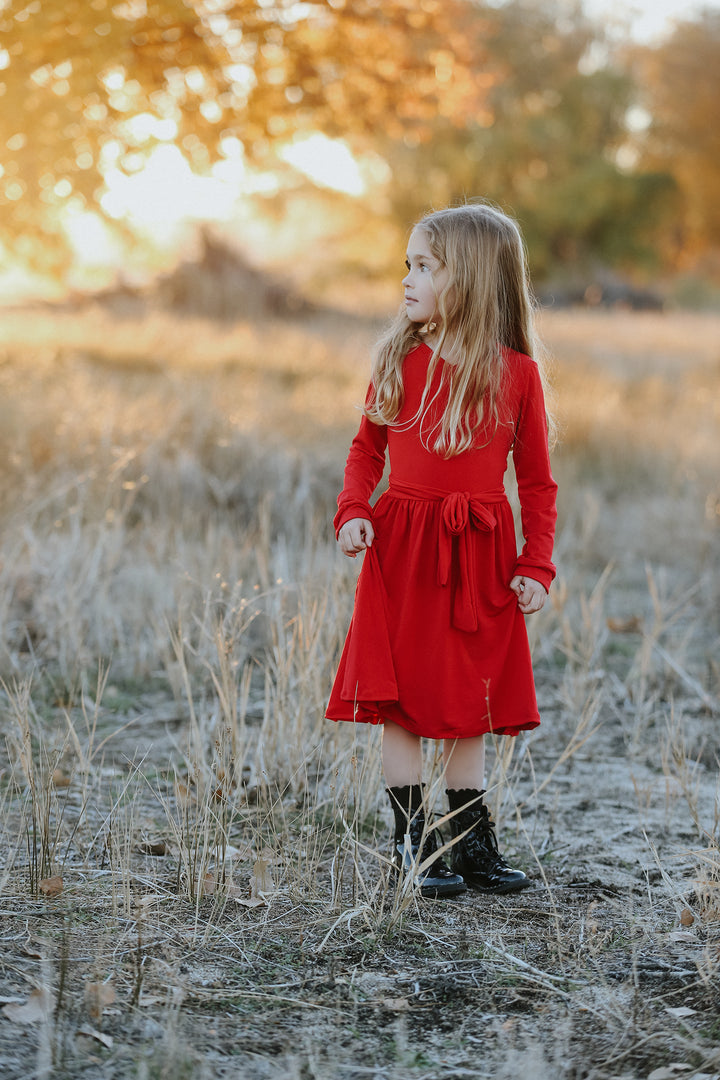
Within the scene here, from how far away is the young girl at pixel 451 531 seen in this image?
238 centimetres

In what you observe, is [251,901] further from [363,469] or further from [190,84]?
[190,84]

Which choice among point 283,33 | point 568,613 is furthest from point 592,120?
point 568,613

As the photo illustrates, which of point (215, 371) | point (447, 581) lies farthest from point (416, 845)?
point (215, 371)

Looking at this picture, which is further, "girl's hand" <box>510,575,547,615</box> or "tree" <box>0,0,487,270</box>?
"tree" <box>0,0,487,270</box>

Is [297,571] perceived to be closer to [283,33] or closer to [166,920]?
[166,920]

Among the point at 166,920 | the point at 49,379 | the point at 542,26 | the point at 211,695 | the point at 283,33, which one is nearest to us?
the point at 166,920

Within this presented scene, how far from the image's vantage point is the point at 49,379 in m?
7.50

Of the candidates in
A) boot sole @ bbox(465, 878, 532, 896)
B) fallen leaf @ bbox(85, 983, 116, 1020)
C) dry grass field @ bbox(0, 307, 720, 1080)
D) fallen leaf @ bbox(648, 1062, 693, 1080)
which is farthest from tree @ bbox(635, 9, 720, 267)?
fallen leaf @ bbox(85, 983, 116, 1020)

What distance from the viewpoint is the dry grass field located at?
1.81 m

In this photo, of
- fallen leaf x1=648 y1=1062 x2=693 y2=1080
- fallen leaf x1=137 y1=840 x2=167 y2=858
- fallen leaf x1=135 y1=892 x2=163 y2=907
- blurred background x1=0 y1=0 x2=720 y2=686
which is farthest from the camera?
blurred background x1=0 y1=0 x2=720 y2=686

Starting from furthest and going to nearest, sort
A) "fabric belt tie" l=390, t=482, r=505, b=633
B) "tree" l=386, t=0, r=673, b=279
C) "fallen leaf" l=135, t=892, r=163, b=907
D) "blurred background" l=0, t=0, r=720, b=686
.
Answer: "tree" l=386, t=0, r=673, b=279, "blurred background" l=0, t=0, r=720, b=686, "fabric belt tie" l=390, t=482, r=505, b=633, "fallen leaf" l=135, t=892, r=163, b=907

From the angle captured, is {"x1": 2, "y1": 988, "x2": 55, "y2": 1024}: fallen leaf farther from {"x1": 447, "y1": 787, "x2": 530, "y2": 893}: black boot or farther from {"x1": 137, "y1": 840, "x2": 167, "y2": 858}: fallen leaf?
{"x1": 447, "y1": 787, "x2": 530, "y2": 893}: black boot

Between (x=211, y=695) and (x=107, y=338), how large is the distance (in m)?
7.87

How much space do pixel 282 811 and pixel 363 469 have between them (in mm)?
839
